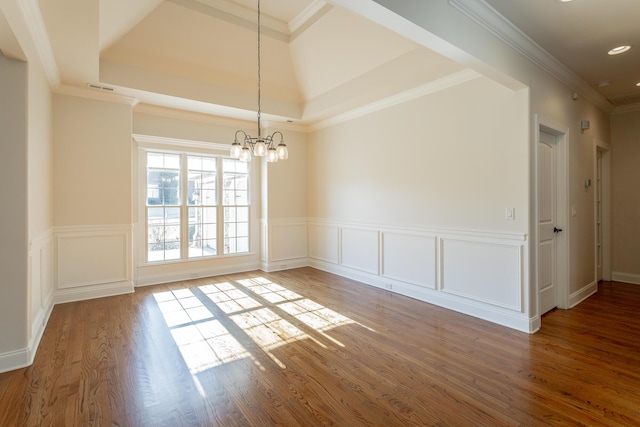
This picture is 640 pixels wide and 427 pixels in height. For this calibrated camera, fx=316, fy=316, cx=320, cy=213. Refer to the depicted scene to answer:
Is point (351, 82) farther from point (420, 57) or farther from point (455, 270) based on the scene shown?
point (455, 270)

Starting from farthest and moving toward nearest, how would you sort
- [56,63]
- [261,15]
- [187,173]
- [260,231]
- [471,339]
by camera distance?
1. [260,231]
2. [187,173]
3. [261,15]
4. [56,63]
5. [471,339]

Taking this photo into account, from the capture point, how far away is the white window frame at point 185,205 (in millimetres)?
5001

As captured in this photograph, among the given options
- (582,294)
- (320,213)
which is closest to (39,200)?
(320,213)

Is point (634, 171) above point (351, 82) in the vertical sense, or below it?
below

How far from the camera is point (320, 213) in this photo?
6242mm

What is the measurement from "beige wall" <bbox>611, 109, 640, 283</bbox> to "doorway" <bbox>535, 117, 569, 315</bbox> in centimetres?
233

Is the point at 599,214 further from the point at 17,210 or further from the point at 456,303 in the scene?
the point at 17,210

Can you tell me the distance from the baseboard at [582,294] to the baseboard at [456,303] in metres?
1.18

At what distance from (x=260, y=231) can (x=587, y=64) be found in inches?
214

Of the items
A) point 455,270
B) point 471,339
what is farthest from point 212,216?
point 471,339

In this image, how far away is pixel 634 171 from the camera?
5.12 m

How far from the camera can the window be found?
5219 mm

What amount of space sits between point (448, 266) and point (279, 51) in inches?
159

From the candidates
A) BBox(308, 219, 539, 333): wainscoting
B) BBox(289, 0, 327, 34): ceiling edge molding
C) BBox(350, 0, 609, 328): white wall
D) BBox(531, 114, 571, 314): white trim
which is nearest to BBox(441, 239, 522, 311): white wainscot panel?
BBox(308, 219, 539, 333): wainscoting
